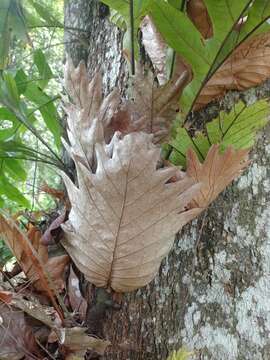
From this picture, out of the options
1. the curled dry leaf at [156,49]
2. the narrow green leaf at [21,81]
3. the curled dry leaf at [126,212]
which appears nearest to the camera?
the curled dry leaf at [126,212]

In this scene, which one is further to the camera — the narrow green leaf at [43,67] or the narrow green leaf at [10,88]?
the narrow green leaf at [43,67]

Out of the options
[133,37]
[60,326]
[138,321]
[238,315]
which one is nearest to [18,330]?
[60,326]

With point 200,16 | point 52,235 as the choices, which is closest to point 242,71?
point 200,16

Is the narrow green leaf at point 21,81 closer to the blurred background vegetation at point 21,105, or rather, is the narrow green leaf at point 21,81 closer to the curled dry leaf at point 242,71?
the blurred background vegetation at point 21,105

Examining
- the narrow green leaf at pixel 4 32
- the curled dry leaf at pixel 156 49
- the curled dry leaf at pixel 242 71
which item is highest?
the narrow green leaf at pixel 4 32

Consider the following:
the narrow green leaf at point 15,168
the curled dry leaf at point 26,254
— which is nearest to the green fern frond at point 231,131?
the curled dry leaf at point 26,254

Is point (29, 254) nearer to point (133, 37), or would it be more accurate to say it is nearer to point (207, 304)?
point (207, 304)

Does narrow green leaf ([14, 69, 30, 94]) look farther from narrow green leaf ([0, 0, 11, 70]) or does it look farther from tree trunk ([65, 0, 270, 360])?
tree trunk ([65, 0, 270, 360])
